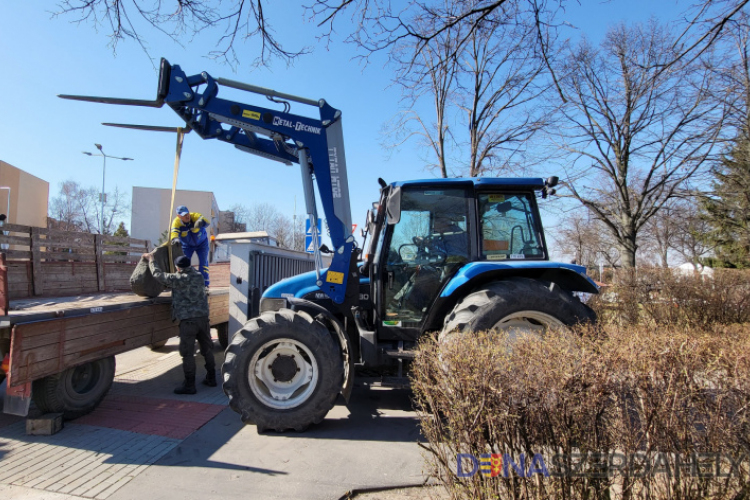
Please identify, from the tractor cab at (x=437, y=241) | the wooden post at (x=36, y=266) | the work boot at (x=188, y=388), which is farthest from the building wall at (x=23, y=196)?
the tractor cab at (x=437, y=241)

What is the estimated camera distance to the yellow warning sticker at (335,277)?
178 inches

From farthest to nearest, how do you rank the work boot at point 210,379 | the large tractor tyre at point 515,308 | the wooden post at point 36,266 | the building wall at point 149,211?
the building wall at point 149,211 < the work boot at point 210,379 < the wooden post at point 36,266 < the large tractor tyre at point 515,308

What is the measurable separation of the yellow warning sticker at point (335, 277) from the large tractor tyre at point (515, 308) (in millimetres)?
1263

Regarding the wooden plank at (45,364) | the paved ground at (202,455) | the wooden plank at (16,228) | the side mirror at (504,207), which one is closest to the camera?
the paved ground at (202,455)

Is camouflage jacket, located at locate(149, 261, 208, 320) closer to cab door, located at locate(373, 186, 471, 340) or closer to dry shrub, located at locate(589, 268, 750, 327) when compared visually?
cab door, located at locate(373, 186, 471, 340)

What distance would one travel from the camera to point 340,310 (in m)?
4.59

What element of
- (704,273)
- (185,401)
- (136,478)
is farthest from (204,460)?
(704,273)

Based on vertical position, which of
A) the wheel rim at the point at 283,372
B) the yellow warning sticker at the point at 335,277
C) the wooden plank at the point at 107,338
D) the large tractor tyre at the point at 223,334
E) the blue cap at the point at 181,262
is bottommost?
the large tractor tyre at the point at 223,334

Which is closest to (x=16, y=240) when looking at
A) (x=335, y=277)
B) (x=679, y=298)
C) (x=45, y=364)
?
(x=45, y=364)

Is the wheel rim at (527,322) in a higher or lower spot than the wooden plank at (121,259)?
lower

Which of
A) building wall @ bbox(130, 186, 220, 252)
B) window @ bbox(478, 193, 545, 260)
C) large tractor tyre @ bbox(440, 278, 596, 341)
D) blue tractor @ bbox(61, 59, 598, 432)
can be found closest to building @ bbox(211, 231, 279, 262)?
blue tractor @ bbox(61, 59, 598, 432)

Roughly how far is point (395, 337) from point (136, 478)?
2644 mm

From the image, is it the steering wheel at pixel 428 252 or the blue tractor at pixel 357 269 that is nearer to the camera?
the blue tractor at pixel 357 269

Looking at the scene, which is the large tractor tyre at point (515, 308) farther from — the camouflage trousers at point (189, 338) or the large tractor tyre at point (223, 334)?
the large tractor tyre at point (223, 334)
